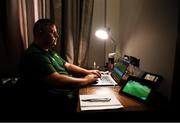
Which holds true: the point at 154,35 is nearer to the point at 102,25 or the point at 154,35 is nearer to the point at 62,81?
the point at 62,81

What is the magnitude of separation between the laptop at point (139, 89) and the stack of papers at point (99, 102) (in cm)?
13

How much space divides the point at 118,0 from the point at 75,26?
0.68m

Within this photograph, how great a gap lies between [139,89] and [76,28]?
1.28m

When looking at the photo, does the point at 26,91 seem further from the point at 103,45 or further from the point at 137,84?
the point at 103,45

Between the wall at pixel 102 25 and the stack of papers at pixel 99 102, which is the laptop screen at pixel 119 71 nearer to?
the stack of papers at pixel 99 102

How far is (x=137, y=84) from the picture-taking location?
148 cm

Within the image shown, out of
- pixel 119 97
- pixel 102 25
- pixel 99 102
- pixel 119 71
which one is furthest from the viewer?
pixel 102 25

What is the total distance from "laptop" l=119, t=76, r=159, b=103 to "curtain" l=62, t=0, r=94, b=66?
1.04 metres

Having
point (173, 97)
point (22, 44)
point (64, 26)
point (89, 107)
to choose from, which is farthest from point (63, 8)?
point (173, 97)

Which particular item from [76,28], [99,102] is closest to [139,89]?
[99,102]

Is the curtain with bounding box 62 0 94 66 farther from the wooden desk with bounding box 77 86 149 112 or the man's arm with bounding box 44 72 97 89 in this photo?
the man's arm with bounding box 44 72 97 89

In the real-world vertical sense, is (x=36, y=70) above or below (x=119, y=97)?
above

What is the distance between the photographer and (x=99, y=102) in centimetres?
136

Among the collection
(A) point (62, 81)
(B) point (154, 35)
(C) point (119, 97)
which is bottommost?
(C) point (119, 97)
